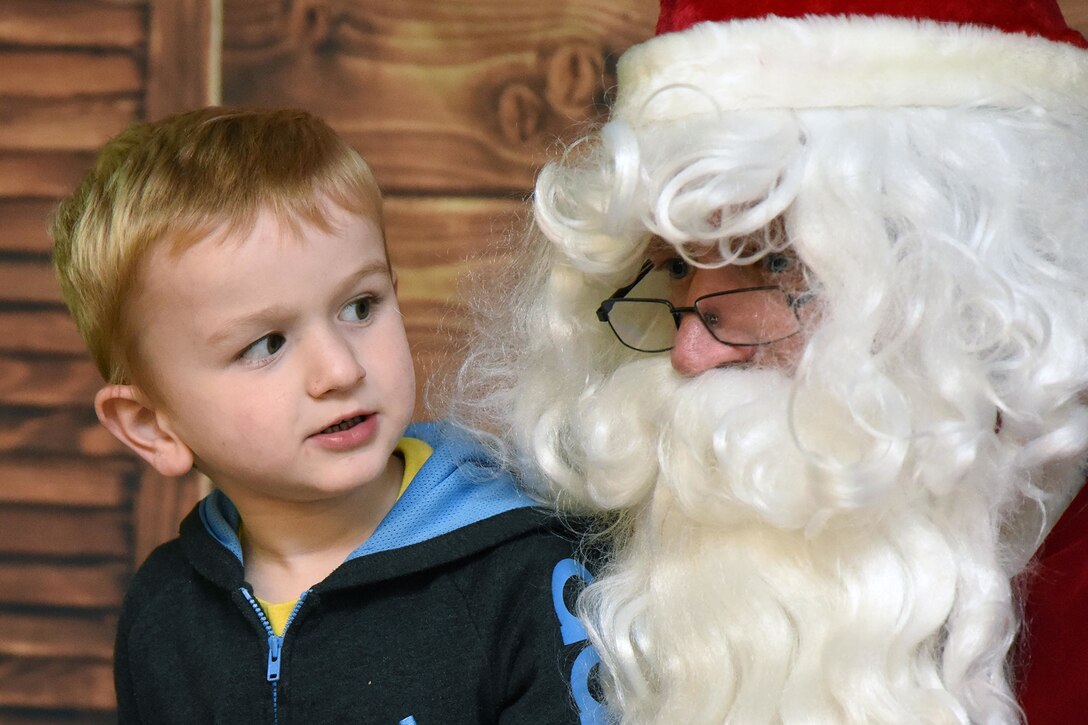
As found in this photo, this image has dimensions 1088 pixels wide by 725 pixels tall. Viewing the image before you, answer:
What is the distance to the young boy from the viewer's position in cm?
146

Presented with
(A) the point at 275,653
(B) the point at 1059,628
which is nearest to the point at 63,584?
(A) the point at 275,653

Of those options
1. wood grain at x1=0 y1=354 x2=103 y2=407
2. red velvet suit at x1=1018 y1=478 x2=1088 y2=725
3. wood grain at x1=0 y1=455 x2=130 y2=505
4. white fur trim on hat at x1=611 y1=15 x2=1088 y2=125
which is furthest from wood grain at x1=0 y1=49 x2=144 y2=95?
red velvet suit at x1=1018 y1=478 x2=1088 y2=725

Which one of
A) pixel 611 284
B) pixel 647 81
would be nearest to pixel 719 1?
pixel 647 81

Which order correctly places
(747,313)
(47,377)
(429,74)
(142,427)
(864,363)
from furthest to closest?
(47,377) → (429,74) → (142,427) → (747,313) → (864,363)

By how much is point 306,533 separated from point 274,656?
17cm

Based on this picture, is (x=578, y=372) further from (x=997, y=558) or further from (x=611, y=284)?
(x=997, y=558)

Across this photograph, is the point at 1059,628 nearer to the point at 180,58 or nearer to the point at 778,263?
the point at 778,263

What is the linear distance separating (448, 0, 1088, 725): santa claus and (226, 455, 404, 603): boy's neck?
1.34 feet

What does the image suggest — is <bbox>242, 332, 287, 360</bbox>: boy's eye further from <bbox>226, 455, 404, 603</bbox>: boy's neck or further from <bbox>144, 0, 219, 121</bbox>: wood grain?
<bbox>144, 0, 219, 121</bbox>: wood grain

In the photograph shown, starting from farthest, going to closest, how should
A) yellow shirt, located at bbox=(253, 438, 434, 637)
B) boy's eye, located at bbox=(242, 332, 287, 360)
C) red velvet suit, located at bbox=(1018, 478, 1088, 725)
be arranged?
yellow shirt, located at bbox=(253, 438, 434, 637) → boy's eye, located at bbox=(242, 332, 287, 360) → red velvet suit, located at bbox=(1018, 478, 1088, 725)

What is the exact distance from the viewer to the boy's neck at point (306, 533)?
1636mm

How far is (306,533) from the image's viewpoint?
1.65 m

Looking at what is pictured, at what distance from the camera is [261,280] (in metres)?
1.43

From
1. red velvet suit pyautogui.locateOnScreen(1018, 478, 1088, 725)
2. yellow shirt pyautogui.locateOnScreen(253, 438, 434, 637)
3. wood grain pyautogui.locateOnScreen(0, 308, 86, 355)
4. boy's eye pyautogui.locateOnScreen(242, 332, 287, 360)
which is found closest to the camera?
red velvet suit pyautogui.locateOnScreen(1018, 478, 1088, 725)
